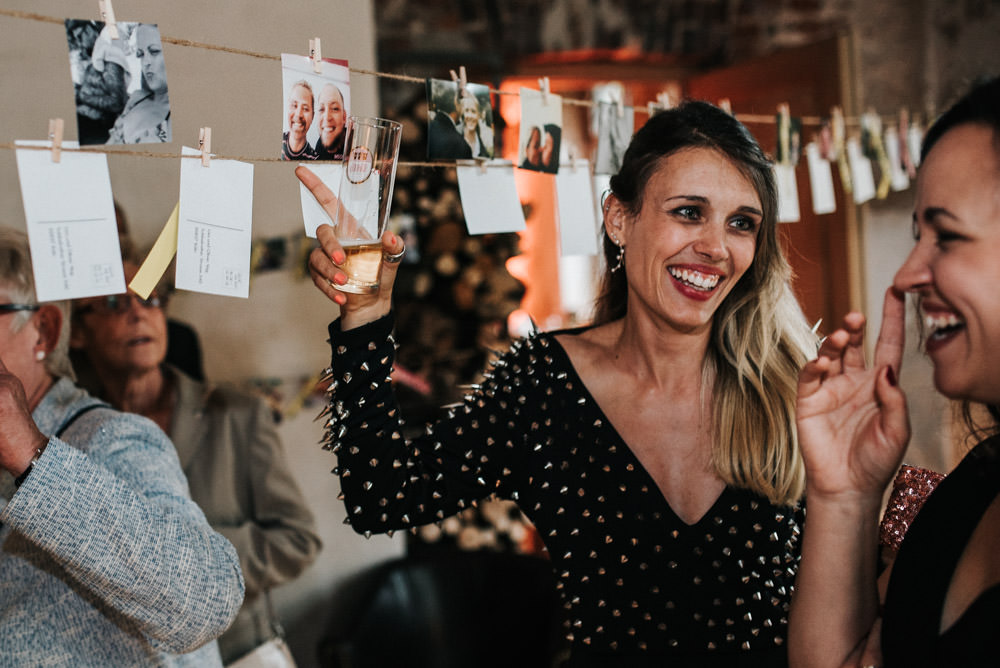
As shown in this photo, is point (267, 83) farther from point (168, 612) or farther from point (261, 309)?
point (261, 309)

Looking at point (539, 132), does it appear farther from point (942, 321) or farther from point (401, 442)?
point (942, 321)

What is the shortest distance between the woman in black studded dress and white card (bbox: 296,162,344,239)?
0.25 m

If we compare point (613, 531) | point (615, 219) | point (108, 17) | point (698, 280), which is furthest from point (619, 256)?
point (108, 17)

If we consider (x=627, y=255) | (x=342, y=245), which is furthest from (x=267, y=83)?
(x=627, y=255)

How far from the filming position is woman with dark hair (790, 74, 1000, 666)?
0.95m

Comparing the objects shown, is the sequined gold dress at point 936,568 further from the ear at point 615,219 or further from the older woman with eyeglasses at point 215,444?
the older woman with eyeglasses at point 215,444

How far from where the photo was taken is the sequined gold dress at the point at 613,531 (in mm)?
1577

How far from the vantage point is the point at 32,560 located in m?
1.38

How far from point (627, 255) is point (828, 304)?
1.91 m

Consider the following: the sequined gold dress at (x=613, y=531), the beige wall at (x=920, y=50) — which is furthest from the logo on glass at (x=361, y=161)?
the beige wall at (x=920, y=50)

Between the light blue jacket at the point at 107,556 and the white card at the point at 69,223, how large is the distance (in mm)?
230

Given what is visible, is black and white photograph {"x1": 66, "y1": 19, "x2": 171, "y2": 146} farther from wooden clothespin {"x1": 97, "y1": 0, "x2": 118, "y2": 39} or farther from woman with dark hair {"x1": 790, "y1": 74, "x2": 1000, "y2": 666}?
woman with dark hair {"x1": 790, "y1": 74, "x2": 1000, "y2": 666}

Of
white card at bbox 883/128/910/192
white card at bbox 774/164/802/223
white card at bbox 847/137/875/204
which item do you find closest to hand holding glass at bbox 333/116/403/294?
white card at bbox 774/164/802/223

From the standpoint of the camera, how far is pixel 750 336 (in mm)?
1755
